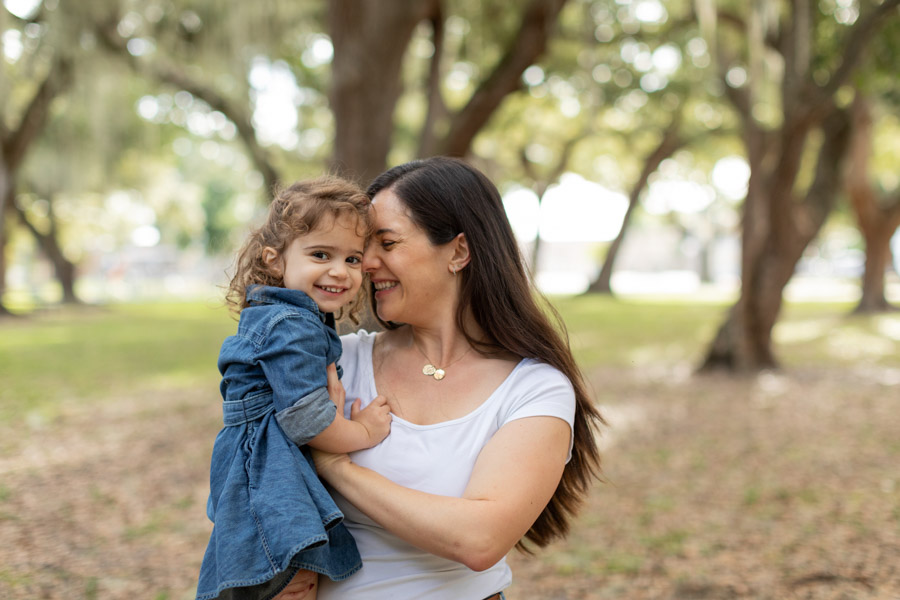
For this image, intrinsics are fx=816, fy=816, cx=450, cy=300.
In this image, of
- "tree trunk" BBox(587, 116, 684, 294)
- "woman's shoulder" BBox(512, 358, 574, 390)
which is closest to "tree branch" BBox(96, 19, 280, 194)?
"woman's shoulder" BBox(512, 358, 574, 390)

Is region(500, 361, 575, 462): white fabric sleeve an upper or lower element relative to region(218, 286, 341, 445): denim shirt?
lower

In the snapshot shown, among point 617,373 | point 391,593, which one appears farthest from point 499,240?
point 617,373

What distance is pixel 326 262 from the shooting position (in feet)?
6.31

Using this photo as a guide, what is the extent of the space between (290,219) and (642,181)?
972 inches

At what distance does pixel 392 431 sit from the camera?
1.90 m

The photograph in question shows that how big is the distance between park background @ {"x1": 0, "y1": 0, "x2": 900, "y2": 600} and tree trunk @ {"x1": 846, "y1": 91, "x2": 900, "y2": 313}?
0.24ft

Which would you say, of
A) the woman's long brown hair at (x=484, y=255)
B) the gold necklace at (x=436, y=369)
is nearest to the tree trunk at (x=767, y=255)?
the woman's long brown hair at (x=484, y=255)

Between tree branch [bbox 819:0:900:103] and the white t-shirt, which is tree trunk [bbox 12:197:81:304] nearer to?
tree branch [bbox 819:0:900:103]

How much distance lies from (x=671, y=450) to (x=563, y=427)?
225 inches

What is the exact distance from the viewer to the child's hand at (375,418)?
1862mm

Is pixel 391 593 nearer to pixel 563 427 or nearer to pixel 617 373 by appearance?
pixel 563 427

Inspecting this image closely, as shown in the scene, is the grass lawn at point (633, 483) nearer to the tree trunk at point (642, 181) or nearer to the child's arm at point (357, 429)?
the child's arm at point (357, 429)

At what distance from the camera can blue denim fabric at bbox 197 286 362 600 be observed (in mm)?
1668

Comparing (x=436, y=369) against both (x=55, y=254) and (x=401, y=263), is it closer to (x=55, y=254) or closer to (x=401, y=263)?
(x=401, y=263)
